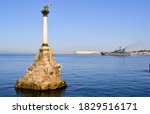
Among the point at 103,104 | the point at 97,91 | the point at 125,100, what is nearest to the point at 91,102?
the point at 103,104

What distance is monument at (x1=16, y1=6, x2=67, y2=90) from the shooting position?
3959 centimetres

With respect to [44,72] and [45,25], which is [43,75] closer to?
[44,72]

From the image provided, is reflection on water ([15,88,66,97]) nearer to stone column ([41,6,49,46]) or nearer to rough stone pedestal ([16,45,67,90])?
rough stone pedestal ([16,45,67,90])

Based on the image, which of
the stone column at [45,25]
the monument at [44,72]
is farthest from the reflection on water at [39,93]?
the stone column at [45,25]

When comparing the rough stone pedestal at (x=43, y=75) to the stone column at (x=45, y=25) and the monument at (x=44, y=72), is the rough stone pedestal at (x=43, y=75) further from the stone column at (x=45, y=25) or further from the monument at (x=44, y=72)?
the stone column at (x=45, y=25)

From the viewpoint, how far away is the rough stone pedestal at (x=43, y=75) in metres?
39.6

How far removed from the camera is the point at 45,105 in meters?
15.3

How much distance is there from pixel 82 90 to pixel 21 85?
32.9 ft

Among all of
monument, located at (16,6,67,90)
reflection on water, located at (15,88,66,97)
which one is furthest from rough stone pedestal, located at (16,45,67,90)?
reflection on water, located at (15,88,66,97)

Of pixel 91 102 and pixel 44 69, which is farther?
pixel 44 69

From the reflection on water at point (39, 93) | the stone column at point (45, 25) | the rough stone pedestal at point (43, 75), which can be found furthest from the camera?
the stone column at point (45, 25)

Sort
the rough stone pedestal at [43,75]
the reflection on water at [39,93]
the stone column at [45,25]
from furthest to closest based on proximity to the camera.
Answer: the stone column at [45,25] < the rough stone pedestal at [43,75] < the reflection on water at [39,93]

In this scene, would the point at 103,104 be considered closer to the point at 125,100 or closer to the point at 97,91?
the point at 125,100

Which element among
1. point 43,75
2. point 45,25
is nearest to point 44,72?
point 43,75
